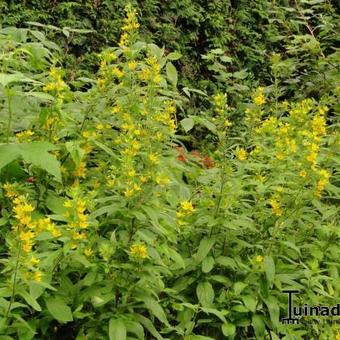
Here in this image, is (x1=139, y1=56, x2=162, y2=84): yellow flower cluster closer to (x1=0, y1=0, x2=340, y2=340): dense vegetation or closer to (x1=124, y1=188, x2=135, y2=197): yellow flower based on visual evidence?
(x1=0, y1=0, x2=340, y2=340): dense vegetation

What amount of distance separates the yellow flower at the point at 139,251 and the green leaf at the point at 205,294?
0.40 meters

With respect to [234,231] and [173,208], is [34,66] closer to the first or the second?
[173,208]

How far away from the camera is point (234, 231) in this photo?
102 inches

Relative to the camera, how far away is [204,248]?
2.47 metres

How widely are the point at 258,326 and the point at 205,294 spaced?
23cm

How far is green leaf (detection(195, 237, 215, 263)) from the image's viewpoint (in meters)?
2.45

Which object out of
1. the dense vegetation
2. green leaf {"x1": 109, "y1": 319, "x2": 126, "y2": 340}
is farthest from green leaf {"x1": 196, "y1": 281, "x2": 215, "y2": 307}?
green leaf {"x1": 109, "y1": 319, "x2": 126, "y2": 340}

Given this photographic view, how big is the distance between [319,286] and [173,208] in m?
0.64

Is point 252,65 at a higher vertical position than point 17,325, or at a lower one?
lower

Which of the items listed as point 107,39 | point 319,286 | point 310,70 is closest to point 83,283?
point 319,286

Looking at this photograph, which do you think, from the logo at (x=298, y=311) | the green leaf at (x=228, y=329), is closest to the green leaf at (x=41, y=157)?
the green leaf at (x=228, y=329)

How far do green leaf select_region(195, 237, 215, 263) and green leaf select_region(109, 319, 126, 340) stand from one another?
442 millimetres

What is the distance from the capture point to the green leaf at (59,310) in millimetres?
2039

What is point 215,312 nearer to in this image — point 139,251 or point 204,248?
point 204,248
